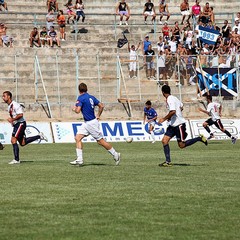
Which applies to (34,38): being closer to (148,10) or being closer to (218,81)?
(148,10)

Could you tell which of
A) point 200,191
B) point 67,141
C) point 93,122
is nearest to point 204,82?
point 67,141

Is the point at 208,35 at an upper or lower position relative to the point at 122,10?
lower

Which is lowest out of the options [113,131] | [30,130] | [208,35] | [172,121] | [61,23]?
[113,131]

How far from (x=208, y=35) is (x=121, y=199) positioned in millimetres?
35195

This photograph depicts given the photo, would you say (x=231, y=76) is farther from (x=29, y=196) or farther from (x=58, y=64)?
(x=29, y=196)

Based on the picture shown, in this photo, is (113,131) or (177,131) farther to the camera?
(113,131)

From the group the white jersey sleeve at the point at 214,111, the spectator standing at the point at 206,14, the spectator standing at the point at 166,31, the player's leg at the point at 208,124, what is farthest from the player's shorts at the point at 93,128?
the spectator standing at the point at 206,14

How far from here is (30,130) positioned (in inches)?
1613

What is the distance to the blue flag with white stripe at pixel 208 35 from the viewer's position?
166 ft

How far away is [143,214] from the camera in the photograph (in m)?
14.4

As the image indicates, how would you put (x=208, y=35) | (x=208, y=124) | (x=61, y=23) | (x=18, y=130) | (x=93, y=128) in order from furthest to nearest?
1. (x=61, y=23)
2. (x=208, y=35)
3. (x=208, y=124)
4. (x=18, y=130)
5. (x=93, y=128)

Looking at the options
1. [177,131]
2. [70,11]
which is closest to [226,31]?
[70,11]

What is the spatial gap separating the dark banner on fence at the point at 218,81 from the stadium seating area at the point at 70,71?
0.64 metres

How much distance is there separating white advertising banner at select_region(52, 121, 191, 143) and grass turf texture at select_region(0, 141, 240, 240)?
13.9 m
